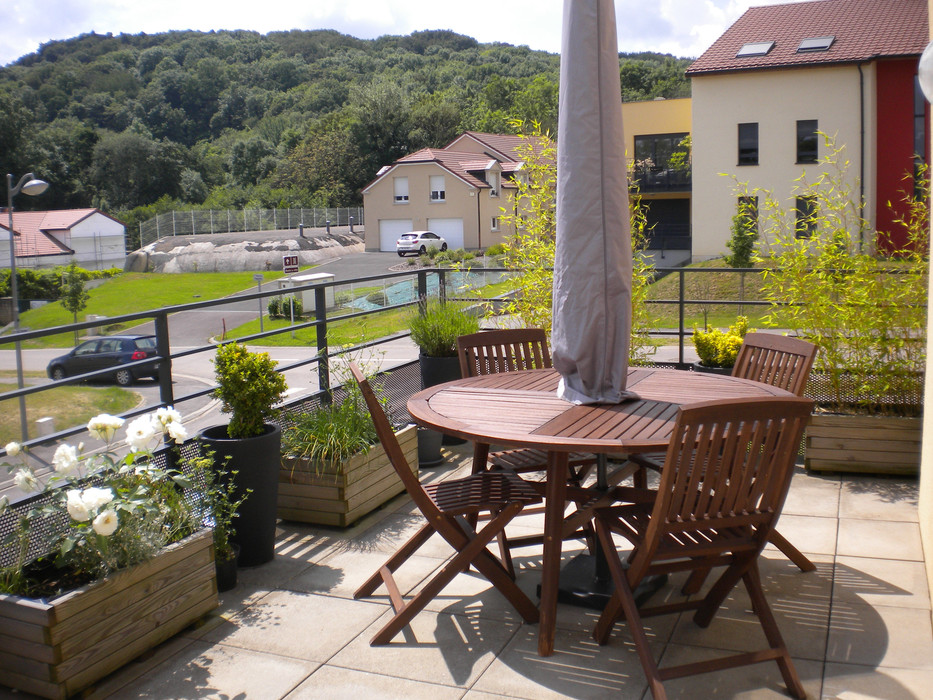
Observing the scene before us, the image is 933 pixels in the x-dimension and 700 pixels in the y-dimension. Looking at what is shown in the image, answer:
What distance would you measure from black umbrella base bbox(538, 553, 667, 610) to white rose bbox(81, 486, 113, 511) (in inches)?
63.8

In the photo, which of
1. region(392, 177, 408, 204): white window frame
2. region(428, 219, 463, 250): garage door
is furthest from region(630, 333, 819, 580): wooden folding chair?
region(392, 177, 408, 204): white window frame

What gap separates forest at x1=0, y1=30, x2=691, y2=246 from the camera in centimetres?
5453

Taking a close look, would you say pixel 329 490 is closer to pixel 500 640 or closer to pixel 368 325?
pixel 500 640

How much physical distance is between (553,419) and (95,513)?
1.55 meters

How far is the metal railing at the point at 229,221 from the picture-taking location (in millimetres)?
45375

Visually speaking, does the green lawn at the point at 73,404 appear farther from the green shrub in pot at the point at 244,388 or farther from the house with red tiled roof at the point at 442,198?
the house with red tiled roof at the point at 442,198

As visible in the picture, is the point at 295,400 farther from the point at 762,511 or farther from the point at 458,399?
the point at 762,511

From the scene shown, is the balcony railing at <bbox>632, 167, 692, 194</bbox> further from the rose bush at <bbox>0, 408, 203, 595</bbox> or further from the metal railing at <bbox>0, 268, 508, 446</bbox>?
the rose bush at <bbox>0, 408, 203, 595</bbox>

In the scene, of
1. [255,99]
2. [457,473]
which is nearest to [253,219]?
[255,99]

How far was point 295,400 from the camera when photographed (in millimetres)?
4473

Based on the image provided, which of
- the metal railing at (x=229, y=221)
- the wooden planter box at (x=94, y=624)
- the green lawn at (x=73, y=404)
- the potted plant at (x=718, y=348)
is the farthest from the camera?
the metal railing at (x=229, y=221)

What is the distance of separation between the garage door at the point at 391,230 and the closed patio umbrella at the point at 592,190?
39.9m

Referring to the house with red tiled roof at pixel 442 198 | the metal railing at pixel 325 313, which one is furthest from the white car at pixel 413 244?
the metal railing at pixel 325 313

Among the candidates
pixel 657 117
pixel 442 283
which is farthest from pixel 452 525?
pixel 657 117
